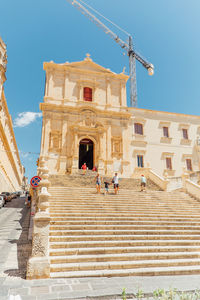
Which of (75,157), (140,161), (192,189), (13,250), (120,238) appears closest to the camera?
(13,250)

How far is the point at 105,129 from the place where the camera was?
78.6 feet

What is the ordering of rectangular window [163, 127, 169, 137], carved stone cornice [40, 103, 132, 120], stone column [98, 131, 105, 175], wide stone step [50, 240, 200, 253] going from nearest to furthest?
wide stone step [50, 240, 200, 253]
stone column [98, 131, 105, 175]
carved stone cornice [40, 103, 132, 120]
rectangular window [163, 127, 169, 137]

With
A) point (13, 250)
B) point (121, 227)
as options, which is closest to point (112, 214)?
point (121, 227)

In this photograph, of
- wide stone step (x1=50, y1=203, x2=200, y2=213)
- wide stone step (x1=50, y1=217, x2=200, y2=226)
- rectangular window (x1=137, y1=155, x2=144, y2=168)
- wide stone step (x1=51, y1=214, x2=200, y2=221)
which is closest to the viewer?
wide stone step (x1=50, y1=217, x2=200, y2=226)

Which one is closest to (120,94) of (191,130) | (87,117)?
(87,117)

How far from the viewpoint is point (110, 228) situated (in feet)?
25.9

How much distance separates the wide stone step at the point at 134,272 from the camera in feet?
17.0

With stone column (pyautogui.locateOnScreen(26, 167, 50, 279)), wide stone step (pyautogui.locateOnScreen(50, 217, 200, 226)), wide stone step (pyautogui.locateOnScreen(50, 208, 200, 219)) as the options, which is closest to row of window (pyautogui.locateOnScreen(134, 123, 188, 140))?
A: wide stone step (pyautogui.locateOnScreen(50, 208, 200, 219))

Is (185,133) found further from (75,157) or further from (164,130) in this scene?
(75,157)

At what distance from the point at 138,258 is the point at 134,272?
0.85 metres

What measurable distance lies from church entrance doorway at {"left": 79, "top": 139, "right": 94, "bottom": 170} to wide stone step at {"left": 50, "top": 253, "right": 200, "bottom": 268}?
59.8 feet

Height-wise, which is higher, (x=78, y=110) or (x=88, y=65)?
(x=88, y=65)

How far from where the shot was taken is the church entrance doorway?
24375 mm

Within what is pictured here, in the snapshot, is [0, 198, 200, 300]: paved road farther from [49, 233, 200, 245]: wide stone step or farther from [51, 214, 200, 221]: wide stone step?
[51, 214, 200, 221]: wide stone step
